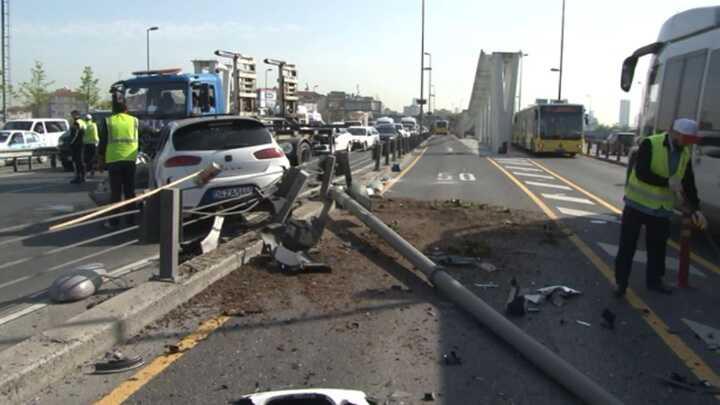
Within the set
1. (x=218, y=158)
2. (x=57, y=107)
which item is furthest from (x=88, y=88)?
(x=218, y=158)

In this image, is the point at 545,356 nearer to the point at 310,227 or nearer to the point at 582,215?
the point at 310,227

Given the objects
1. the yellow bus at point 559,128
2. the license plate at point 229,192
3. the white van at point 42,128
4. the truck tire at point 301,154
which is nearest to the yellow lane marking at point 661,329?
the license plate at point 229,192

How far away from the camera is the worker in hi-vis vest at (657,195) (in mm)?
6551

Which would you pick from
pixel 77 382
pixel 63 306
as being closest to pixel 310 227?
pixel 63 306

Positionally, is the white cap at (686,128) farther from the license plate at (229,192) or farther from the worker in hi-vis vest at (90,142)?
the worker in hi-vis vest at (90,142)

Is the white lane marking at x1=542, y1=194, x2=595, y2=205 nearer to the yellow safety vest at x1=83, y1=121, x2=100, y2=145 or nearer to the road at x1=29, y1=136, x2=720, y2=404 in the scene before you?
the road at x1=29, y1=136, x2=720, y2=404

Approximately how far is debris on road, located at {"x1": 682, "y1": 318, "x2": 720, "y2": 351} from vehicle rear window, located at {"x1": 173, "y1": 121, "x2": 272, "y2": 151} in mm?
6329

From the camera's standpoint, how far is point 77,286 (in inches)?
240

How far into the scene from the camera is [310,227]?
7.94 meters

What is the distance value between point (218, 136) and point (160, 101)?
7800 mm

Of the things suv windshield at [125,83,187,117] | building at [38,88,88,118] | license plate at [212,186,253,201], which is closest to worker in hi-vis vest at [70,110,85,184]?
suv windshield at [125,83,187,117]

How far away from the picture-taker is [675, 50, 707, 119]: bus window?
357 inches

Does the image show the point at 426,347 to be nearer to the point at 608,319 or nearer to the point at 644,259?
the point at 608,319

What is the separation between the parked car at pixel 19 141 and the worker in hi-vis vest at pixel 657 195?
1014 inches
